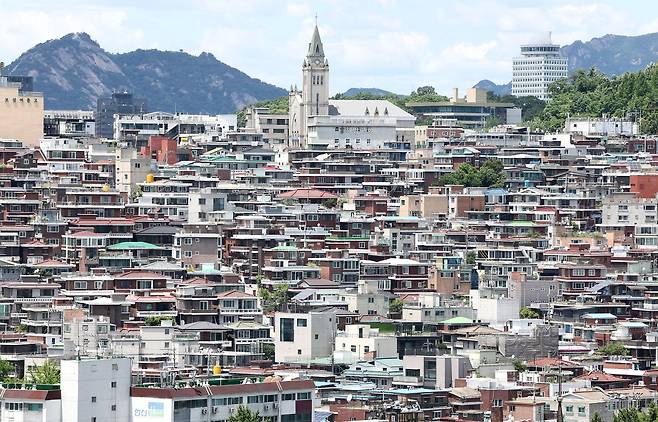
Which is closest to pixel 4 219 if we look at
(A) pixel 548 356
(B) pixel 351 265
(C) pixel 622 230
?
(B) pixel 351 265

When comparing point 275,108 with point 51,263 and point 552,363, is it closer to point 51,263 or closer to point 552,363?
point 51,263

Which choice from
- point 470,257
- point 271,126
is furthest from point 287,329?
point 271,126

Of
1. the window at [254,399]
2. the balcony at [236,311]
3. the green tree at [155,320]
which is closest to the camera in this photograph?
the window at [254,399]

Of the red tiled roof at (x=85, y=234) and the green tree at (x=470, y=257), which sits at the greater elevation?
the red tiled roof at (x=85, y=234)

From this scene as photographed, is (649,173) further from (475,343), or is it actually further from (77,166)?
(475,343)

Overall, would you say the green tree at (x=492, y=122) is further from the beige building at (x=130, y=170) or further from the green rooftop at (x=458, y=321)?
the green rooftop at (x=458, y=321)

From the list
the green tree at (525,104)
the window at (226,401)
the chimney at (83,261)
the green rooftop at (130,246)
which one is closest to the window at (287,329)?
the chimney at (83,261)
